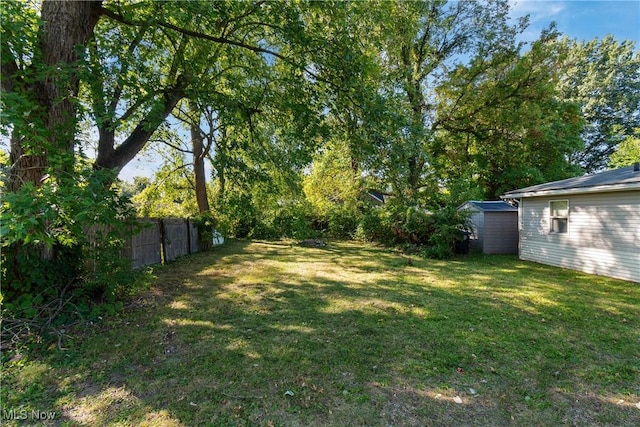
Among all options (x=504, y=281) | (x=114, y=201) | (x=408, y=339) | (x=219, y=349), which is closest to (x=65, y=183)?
(x=114, y=201)

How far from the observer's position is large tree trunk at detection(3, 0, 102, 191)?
335 centimetres

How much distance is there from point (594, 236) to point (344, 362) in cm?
814

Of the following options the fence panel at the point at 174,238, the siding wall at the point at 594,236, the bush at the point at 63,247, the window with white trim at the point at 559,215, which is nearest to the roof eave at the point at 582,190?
the siding wall at the point at 594,236

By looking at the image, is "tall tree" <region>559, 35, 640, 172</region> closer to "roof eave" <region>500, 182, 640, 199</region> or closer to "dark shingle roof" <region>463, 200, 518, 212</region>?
"dark shingle roof" <region>463, 200, 518, 212</region>

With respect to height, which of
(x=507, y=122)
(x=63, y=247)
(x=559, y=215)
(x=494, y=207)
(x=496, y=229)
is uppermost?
(x=507, y=122)

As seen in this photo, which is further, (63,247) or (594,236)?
(594,236)

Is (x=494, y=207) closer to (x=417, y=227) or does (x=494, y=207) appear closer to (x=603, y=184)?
(x=417, y=227)

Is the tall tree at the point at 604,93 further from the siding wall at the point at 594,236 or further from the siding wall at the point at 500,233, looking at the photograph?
the siding wall at the point at 594,236

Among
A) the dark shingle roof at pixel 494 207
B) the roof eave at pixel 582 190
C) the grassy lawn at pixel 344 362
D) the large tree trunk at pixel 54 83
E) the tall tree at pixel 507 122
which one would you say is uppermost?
the tall tree at pixel 507 122

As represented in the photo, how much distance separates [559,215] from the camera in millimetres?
8648

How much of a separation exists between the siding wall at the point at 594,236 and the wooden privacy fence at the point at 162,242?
10306 millimetres

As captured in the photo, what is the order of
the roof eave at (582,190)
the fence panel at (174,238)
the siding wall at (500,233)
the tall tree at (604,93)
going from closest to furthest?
the roof eave at (582,190), the fence panel at (174,238), the siding wall at (500,233), the tall tree at (604,93)

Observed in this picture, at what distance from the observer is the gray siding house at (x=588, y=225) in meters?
6.84

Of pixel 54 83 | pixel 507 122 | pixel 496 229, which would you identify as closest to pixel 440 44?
pixel 507 122
